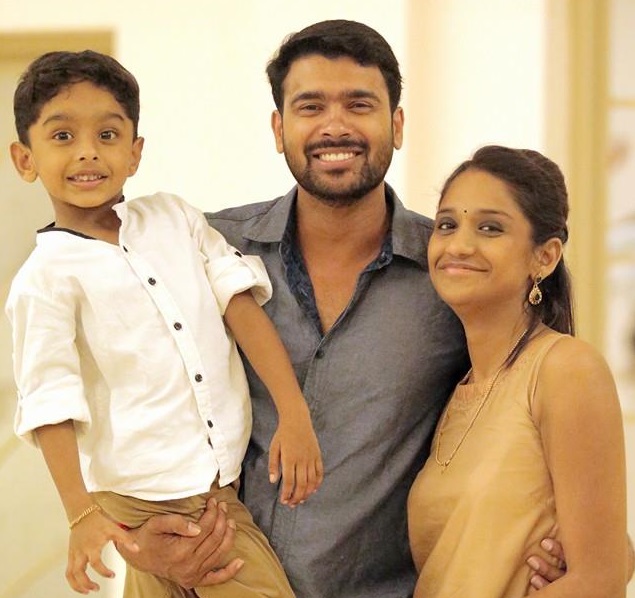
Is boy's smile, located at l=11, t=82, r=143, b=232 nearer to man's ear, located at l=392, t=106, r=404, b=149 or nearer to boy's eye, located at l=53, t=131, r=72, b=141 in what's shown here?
boy's eye, located at l=53, t=131, r=72, b=141

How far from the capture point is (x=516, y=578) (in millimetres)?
1880

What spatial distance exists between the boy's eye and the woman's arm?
801mm

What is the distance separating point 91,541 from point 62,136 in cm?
60

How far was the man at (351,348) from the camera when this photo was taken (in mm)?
2096

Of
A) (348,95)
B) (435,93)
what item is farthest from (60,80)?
(435,93)

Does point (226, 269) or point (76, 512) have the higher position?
point (226, 269)

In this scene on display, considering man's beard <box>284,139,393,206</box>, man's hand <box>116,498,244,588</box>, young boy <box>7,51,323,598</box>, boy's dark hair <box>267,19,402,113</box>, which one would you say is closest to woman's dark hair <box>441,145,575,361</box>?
man's beard <box>284,139,393,206</box>

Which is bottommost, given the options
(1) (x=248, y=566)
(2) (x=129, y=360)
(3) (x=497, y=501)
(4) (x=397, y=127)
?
(1) (x=248, y=566)

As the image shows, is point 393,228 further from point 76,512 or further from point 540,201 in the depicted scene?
point 76,512

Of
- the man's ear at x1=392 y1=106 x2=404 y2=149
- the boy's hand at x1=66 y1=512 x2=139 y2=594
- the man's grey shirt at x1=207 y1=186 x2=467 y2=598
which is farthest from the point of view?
the man's ear at x1=392 y1=106 x2=404 y2=149

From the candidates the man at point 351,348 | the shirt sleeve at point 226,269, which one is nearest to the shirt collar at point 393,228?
the man at point 351,348

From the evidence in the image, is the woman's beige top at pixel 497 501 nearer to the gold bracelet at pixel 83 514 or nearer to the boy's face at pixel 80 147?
the gold bracelet at pixel 83 514

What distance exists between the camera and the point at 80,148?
6.13 feet

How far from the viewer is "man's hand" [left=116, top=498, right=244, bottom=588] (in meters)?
1.90
